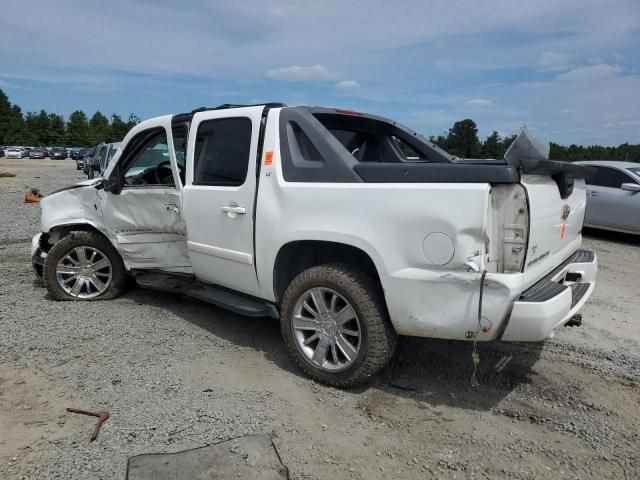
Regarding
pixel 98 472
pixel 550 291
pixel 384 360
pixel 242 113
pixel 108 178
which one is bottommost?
pixel 98 472

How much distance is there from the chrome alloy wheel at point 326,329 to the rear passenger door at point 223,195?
57cm

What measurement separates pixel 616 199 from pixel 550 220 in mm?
7808

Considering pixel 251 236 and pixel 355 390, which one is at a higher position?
pixel 251 236

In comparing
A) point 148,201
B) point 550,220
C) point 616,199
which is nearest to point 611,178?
point 616,199

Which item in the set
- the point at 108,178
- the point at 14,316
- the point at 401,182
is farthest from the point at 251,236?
the point at 14,316

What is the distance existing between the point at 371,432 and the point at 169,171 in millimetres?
3292

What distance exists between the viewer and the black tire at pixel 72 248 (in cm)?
540

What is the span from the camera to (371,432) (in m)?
3.18

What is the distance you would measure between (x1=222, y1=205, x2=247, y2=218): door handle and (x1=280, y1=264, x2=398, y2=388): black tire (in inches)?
28.7

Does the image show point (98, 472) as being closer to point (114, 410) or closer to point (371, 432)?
point (114, 410)

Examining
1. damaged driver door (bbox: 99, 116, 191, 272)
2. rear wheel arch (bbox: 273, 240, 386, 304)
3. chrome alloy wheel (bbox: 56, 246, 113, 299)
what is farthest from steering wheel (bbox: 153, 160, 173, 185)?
rear wheel arch (bbox: 273, 240, 386, 304)

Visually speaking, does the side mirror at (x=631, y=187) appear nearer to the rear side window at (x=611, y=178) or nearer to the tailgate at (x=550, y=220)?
the rear side window at (x=611, y=178)

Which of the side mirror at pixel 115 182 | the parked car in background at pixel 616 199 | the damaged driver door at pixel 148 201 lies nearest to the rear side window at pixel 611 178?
the parked car in background at pixel 616 199

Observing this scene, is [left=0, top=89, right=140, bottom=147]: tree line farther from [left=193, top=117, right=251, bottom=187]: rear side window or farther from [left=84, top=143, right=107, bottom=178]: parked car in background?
[left=193, top=117, right=251, bottom=187]: rear side window
